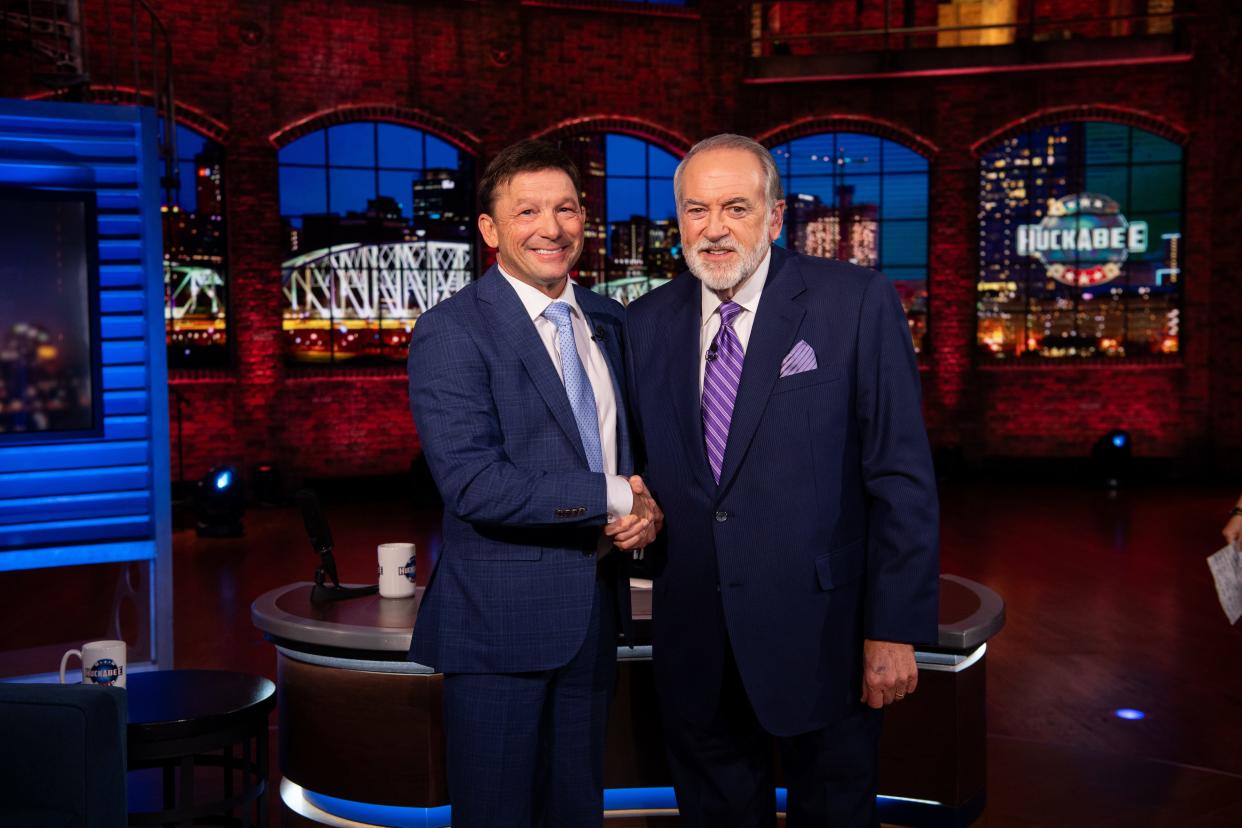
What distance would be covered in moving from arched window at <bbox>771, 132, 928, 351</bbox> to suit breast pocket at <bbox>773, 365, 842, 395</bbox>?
10750 mm

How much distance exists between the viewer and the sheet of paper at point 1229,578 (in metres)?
2.96

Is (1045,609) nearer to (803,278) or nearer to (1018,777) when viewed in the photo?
(1018,777)

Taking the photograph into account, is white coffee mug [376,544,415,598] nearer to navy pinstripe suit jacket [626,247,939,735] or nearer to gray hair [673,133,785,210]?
navy pinstripe suit jacket [626,247,939,735]

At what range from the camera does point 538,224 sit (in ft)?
6.84

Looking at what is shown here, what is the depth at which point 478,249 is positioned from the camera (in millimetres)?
11727

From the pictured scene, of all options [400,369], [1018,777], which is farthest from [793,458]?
[400,369]

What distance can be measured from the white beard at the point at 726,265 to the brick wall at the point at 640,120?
928cm

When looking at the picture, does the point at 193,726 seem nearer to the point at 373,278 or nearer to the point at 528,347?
the point at 528,347

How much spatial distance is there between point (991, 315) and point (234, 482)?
8.27 m

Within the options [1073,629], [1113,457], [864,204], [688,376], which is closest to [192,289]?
[864,204]

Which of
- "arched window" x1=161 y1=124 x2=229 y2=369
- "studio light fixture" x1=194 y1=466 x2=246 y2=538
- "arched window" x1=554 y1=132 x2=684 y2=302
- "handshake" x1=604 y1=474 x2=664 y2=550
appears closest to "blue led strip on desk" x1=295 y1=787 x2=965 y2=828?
"handshake" x1=604 y1=474 x2=664 y2=550

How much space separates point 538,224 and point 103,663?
58.8 inches

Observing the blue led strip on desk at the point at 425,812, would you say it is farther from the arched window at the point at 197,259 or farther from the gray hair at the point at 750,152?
the arched window at the point at 197,259

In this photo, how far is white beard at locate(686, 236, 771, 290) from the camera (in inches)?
82.6
